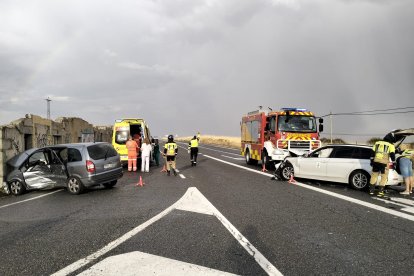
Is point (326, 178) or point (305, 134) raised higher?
point (305, 134)

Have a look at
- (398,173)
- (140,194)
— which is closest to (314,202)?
(398,173)

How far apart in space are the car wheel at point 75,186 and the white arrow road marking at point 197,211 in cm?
330

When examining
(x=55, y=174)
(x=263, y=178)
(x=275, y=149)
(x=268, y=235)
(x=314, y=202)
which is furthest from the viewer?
(x=275, y=149)

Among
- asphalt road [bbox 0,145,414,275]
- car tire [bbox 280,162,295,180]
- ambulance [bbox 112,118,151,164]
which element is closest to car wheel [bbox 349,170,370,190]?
asphalt road [bbox 0,145,414,275]

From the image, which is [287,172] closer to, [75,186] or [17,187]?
[75,186]

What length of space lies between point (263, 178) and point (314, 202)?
5.49 m

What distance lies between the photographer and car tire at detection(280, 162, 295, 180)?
14211 mm

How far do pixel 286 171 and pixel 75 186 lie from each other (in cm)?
772

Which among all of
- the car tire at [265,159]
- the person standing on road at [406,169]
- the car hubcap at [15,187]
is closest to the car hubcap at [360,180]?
the person standing on road at [406,169]

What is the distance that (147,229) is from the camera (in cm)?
677

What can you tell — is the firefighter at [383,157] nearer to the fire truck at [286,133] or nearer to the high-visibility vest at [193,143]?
the fire truck at [286,133]

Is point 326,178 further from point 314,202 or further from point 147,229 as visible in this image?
point 147,229

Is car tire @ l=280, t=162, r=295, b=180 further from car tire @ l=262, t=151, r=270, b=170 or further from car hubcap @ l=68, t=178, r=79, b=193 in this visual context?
car hubcap @ l=68, t=178, r=79, b=193

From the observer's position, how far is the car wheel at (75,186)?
1136cm
